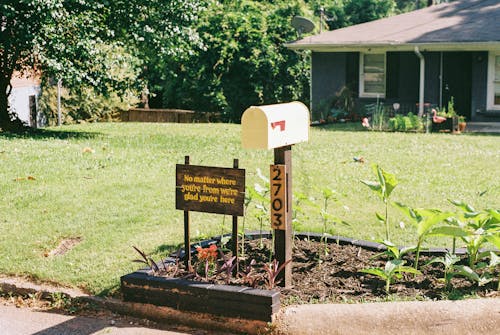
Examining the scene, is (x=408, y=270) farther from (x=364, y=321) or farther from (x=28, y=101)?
(x=28, y=101)

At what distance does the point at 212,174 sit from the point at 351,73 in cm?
1859

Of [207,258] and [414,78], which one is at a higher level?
[414,78]

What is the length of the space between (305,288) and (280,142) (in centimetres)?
121

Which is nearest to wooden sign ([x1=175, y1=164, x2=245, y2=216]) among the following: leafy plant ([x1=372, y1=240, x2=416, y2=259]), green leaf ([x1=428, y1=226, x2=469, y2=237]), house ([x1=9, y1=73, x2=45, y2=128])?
leafy plant ([x1=372, y1=240, x2=416, y2=259])

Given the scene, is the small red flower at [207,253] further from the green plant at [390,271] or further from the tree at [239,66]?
the tree at [239,66]

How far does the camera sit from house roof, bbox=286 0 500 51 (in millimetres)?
21344

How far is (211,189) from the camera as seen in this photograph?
6.71 meters

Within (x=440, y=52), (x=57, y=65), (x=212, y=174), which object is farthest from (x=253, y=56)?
(x=212, y=174)

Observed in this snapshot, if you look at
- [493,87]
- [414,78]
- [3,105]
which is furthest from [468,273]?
[414,78]

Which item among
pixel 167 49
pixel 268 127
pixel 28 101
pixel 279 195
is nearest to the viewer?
pixel 268 127

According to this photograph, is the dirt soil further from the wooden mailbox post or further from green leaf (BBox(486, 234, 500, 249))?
green leaf (BBox(486, 234, 500, 249))

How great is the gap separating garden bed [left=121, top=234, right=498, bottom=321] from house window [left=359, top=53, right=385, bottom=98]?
17646 mm

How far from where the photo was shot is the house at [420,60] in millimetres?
21938

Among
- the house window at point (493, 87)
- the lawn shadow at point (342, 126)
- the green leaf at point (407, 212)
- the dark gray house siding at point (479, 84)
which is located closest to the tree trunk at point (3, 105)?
the lawn shadow at point (342, 126)
